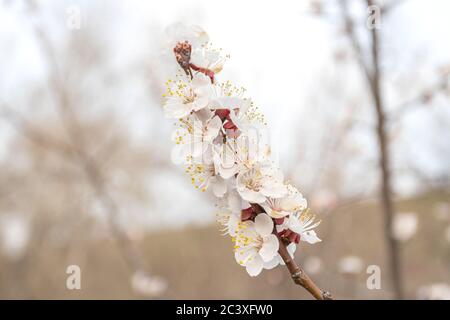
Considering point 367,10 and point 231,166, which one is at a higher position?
point 367,10

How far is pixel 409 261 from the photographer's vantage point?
508 centimetres

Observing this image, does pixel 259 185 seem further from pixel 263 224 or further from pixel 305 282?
pixel 305 282

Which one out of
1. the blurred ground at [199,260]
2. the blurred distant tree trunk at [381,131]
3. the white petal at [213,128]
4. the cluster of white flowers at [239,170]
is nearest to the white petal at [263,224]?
the cluster of white flowers at [239,170]

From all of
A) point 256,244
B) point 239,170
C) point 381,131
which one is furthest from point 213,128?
point 381,131

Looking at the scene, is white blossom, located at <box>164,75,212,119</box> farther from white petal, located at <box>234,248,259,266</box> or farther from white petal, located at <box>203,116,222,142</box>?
white petal, located at <box>234,248,259,266</box>

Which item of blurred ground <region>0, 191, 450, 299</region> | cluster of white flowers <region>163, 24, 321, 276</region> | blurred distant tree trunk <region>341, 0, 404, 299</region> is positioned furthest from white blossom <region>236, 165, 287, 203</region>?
blurred ground <region>0, 191, 450, 299</region>

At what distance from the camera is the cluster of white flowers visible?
747 millimetres

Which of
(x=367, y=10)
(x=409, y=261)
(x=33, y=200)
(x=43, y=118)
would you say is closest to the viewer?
(x=367, y=10)

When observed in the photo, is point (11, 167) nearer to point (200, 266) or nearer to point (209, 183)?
point (200, 266)

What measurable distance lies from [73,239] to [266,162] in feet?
16.4

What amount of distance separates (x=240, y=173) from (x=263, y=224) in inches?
3.4

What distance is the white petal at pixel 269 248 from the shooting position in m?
0.74

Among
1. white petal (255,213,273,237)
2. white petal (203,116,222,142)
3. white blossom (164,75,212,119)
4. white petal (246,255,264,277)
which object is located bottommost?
white petal (246,255,264,277)
